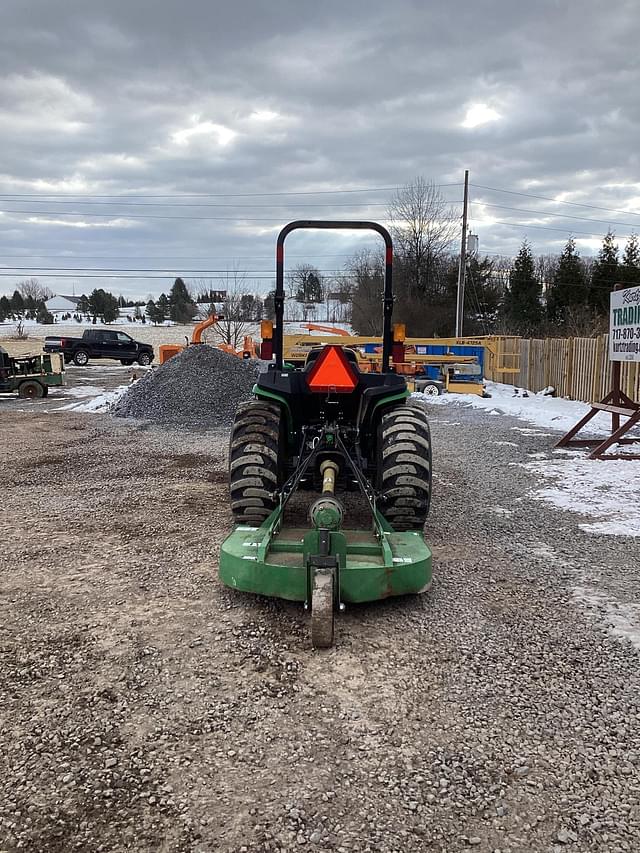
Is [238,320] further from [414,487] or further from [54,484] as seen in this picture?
[414,487]

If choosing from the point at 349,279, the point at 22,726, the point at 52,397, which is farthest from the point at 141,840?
the point at 349,279

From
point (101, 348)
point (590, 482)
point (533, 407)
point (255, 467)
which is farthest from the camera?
point (101, 348)

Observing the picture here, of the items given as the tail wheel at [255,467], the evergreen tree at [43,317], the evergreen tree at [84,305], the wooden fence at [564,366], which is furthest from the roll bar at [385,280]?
the evergreen tree at [84,305]

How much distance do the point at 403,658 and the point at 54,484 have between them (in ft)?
18.1

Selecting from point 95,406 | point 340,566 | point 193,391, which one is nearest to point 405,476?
point 340,566

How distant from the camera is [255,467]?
4840 millimetres

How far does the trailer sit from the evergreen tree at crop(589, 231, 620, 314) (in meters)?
30.9

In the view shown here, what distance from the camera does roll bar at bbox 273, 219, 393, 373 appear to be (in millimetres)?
5320

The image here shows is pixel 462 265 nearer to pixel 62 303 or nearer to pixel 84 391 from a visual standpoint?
pixel 84 391

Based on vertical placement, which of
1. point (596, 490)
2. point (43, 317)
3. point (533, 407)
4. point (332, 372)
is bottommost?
point (596, 490)

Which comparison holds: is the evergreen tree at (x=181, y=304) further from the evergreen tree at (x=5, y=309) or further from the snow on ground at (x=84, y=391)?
the snow on ground at (x=84, y=391)

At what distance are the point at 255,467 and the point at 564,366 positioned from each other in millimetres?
14392

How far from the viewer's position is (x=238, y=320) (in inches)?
1602

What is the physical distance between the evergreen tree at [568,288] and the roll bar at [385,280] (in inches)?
1447
